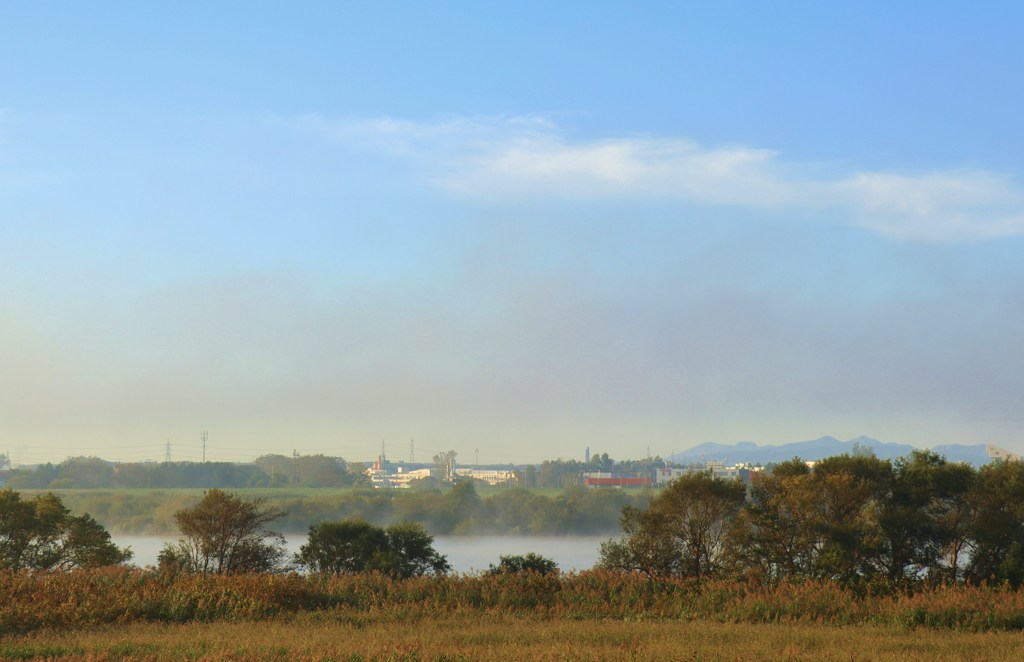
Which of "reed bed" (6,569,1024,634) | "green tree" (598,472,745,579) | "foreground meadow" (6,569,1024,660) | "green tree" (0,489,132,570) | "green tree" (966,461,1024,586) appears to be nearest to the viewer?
"foreground meadow" (6,569,1024,660)

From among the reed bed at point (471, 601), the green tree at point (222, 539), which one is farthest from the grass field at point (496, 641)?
the green tree at point (222, 539)

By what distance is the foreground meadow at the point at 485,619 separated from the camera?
39.9 ft

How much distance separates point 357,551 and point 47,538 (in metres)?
10.5

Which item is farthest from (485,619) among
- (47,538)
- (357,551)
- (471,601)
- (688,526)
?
(47,538)

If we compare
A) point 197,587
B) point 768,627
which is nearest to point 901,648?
point 768,627

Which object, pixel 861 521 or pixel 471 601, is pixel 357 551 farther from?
pixel 861 521

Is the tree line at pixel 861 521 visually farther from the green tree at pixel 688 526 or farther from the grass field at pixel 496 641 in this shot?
the grass field at pixel 496 641

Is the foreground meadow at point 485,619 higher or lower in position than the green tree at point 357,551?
higher

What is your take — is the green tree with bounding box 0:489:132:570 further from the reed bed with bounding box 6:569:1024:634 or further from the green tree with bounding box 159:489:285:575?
the reed bed with bounding box 6:569:1024:634

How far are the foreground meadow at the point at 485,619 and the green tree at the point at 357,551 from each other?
10256 millimetres

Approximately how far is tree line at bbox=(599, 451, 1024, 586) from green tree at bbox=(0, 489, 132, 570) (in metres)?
17.9

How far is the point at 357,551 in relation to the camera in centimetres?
3145

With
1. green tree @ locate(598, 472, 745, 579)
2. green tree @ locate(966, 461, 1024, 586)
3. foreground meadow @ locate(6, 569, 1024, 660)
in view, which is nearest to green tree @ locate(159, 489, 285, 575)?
foreground meadow @ locate(6, 569, 1024, 660)

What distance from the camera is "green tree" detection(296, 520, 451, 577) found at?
103 feet
